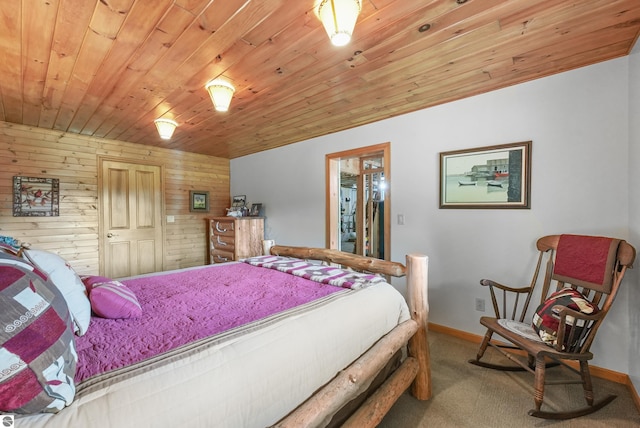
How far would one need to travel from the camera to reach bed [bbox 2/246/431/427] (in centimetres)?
73

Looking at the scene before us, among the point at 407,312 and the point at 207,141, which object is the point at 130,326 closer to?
the point at 407,312

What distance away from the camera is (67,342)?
2.54ft

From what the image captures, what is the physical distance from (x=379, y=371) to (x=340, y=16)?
1848 millimetres

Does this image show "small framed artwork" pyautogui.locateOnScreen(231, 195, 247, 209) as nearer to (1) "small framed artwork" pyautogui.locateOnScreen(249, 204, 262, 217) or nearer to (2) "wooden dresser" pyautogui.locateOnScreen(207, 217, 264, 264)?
(1) "small framed artwork" pyautogui.locateOnScreen(249, 204, 262, 217)

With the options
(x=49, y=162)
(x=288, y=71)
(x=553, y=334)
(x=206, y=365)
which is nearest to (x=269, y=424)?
(x=206, y=365)

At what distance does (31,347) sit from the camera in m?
0.65

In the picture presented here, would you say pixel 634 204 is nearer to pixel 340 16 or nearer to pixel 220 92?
pixel 340 16

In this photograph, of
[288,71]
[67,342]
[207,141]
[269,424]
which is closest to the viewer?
[67,342]

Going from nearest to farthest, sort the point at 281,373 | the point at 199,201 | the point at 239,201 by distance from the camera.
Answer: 1. the point at 281,373
2. the point at 199,201
3. the point at 239,201

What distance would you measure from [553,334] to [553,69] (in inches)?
76.6

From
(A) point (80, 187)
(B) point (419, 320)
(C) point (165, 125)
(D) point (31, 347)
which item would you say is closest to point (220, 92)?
(C) point (165, 125)

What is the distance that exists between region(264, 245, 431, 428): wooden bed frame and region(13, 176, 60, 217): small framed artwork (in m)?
3.80

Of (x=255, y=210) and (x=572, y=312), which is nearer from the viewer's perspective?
(x=572, y=312)

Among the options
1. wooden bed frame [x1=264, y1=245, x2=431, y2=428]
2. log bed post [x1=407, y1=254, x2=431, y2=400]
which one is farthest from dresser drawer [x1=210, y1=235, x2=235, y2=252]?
log bed post [x1=407, y1=254, x2=431, y2=400]
